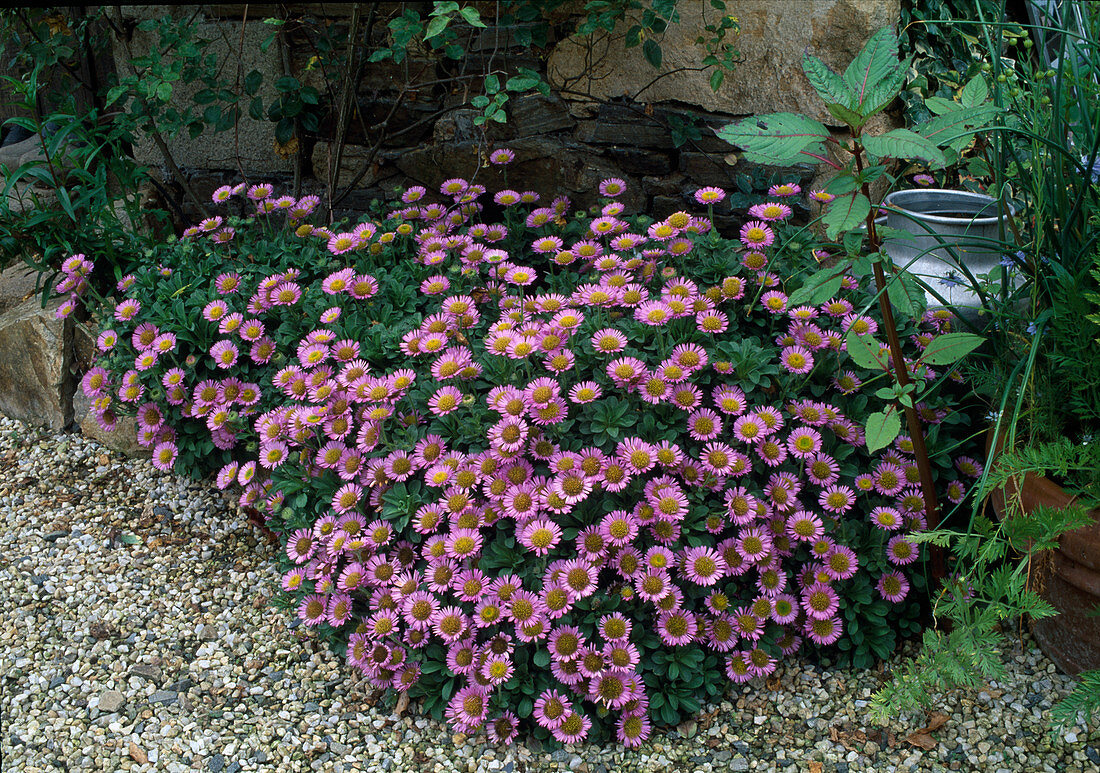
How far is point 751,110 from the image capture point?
3.10 meters

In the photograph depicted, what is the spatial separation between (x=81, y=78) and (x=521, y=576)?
315cm

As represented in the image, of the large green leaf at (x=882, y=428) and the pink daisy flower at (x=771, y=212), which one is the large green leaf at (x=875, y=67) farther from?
the pink daisy flower at (x=771, y=212)

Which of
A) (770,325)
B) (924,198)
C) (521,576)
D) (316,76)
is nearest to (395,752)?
(521,576)

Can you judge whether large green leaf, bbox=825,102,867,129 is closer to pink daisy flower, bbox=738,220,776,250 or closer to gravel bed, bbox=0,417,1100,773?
pink daisy flower, bbox=738,220,776,250

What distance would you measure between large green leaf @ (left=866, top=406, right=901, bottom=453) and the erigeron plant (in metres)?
0.24

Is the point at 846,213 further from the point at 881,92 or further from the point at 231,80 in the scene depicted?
the point at 231,80

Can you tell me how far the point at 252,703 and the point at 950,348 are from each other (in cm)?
166

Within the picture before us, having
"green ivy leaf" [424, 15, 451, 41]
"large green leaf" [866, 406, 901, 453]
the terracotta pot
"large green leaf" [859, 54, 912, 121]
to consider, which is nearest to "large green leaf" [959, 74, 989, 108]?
"large green leaf" [859, 54, 912, 121]

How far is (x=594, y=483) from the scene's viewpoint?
181cm

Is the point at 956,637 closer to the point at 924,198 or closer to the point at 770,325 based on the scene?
the point at 770,325

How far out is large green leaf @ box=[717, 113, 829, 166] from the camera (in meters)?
1.47

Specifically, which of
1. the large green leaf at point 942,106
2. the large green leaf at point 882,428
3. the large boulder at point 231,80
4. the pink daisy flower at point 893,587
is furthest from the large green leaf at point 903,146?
the large boulder at point 231,80

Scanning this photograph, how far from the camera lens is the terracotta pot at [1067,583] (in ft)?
5.22

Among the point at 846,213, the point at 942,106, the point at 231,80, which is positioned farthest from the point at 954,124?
the point at 231,80
